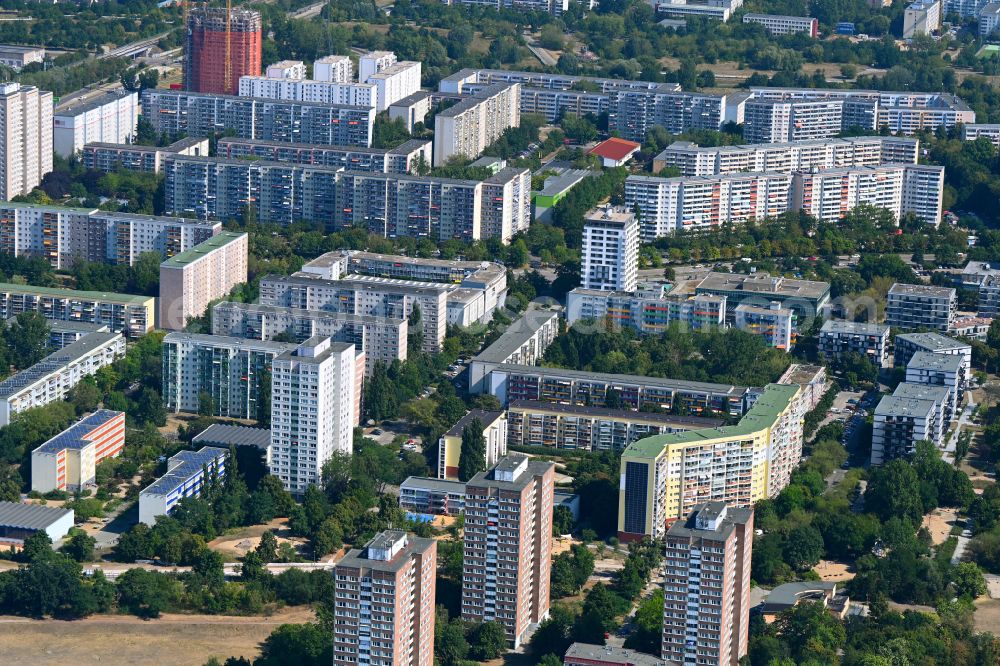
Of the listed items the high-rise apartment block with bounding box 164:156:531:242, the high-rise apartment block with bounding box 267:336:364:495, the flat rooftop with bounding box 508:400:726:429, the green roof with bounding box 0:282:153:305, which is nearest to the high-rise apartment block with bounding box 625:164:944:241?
the high-rise apartment block with bounding box 164:156:531:242

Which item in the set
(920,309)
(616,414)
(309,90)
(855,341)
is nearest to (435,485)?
(616,414)

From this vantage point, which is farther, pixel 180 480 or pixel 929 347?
pixel 929 347

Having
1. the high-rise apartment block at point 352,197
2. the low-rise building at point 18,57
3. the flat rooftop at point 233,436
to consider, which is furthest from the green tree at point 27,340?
the low-rise building at point 18,57

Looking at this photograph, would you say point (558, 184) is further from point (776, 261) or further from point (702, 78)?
point (702, 78)

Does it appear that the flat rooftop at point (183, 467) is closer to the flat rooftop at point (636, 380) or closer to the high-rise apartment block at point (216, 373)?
the high-rise apartment block at point (216, 373)

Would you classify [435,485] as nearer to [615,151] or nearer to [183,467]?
[183,467]
